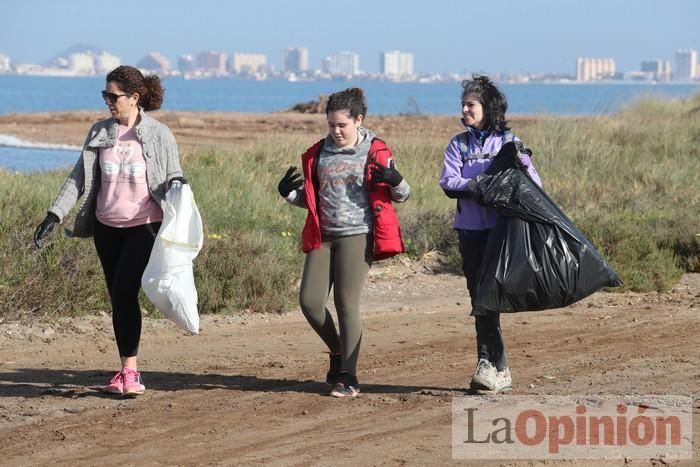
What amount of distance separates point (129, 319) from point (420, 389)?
1.81 meters

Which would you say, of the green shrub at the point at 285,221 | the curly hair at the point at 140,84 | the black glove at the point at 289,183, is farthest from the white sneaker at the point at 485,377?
the green shrub at the point at 285,221

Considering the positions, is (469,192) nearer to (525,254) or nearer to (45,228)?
(525,254)

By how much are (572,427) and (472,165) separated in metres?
1.61

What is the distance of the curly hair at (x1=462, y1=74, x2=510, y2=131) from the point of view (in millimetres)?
7488

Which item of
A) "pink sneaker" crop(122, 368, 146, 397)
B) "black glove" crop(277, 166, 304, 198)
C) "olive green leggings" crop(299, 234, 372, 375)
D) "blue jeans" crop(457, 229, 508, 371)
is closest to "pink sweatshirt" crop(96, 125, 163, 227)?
"black glove" crop(277, 166, 304, 198)

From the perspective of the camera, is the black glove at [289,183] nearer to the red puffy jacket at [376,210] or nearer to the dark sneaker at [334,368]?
the red puffy jacket at [376,210]

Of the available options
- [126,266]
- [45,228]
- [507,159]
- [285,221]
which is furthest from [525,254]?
[285,221]

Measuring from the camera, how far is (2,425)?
718 centimetres

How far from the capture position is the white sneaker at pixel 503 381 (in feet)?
25.4

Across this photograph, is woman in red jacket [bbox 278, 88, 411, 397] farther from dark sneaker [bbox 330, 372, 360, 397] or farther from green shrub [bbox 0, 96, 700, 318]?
green shrub [bbox 0, 96, 700, 318]

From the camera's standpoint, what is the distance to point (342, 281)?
7.65 meters

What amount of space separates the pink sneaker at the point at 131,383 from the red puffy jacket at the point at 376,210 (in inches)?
50.2

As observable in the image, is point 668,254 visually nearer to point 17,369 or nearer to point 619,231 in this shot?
point 619,231

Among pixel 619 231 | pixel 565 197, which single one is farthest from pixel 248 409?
pixel 565 197
